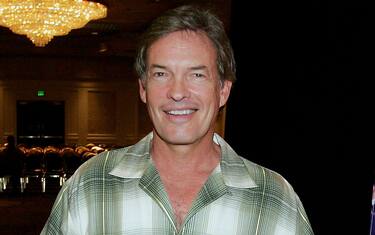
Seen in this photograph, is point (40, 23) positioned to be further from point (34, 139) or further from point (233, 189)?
point (34, 139)

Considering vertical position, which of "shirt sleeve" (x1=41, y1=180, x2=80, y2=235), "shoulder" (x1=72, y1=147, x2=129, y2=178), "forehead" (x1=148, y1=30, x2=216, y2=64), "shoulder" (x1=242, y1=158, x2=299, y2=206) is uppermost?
"forehead" (x1=148, y1=30, x2=216, y2=64)

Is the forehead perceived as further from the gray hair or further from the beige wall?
the beige wall

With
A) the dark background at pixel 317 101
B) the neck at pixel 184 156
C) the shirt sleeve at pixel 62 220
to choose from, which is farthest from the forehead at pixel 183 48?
the dark background at pixel 317 101

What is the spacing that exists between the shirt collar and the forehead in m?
0.32

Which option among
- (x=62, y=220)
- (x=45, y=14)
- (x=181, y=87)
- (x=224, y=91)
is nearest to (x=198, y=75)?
(x=181, y=87)

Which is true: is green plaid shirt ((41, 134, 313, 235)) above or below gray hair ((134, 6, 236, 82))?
below

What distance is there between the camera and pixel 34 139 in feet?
44.1

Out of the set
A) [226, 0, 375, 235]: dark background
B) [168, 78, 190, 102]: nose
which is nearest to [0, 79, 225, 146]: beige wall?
[226, 0, 375, 235]: dark background

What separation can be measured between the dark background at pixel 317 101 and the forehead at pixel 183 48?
1621 mm

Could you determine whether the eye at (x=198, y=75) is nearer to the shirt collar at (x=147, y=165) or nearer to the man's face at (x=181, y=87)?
the man's face at (x=181, y=87)

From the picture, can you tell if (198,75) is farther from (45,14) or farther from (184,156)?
(45,14)

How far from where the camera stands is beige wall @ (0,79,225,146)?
43.1 ft

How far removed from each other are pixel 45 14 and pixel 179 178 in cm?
442

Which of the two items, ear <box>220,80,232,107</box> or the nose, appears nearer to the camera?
the nose
